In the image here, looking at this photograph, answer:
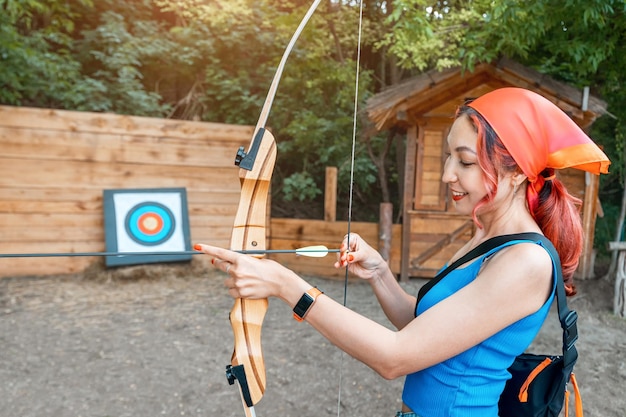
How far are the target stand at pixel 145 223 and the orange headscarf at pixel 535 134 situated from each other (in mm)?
3823

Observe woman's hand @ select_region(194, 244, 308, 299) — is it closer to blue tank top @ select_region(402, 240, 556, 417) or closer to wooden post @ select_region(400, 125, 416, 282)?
blue tank top @ select_region(402, 240, 556, 417)

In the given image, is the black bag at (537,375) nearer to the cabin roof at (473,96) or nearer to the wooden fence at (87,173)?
the cabin roof at (473,96)

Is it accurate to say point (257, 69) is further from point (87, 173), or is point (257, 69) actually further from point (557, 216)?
point (557, 216)

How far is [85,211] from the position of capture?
4.29 metres

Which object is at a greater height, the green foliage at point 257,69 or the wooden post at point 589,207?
the green foliage at point 257,69

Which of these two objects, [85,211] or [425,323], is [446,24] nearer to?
[85,211]

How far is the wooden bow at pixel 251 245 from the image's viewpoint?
899mm

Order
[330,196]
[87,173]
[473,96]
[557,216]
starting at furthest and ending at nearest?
[330,196] → [87,173] → [473,96] → [557,216]

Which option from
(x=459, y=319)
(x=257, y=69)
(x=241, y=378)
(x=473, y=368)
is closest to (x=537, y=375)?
(x=473, y=368)

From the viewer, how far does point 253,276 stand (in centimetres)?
75

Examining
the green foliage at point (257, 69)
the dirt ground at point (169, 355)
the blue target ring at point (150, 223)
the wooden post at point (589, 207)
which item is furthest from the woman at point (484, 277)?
the wooden post at point (589, 207)

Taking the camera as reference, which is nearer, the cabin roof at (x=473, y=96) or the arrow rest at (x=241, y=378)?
the arrow rest at (x=241, y=378)

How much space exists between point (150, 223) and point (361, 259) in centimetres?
385

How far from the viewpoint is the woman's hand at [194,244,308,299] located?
750mm
